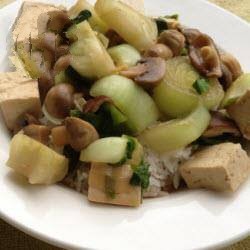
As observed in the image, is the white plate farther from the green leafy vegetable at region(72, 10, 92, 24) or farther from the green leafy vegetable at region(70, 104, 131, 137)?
the green leafy vegetable at region(72, 10, 92, 24)

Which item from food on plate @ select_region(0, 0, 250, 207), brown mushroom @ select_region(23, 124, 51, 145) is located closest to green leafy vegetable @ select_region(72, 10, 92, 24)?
food on plate @ select_region(0, 0, 250, 207)

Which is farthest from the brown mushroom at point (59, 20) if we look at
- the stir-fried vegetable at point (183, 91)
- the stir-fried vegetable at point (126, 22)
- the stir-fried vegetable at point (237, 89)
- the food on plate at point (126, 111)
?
the stir-fried vegetable at point (237, 89)

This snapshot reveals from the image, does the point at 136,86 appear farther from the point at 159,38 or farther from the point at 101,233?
the point at 101,233

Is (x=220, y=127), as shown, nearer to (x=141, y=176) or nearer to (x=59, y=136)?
(x=141, y=176)

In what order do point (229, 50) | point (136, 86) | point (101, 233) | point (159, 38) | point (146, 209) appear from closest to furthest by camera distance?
1. point (101, 233)
2. point (146, 209)
3. point (136, 86)
4. point (159, 38)
5. point (229, 50)

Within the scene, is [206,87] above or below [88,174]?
above

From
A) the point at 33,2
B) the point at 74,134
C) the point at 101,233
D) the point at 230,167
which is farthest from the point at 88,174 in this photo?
the point at 33,2

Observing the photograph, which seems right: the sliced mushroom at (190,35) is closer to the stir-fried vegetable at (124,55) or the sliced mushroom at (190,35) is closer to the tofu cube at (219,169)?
the stir-fried vegetable at (124,55)
